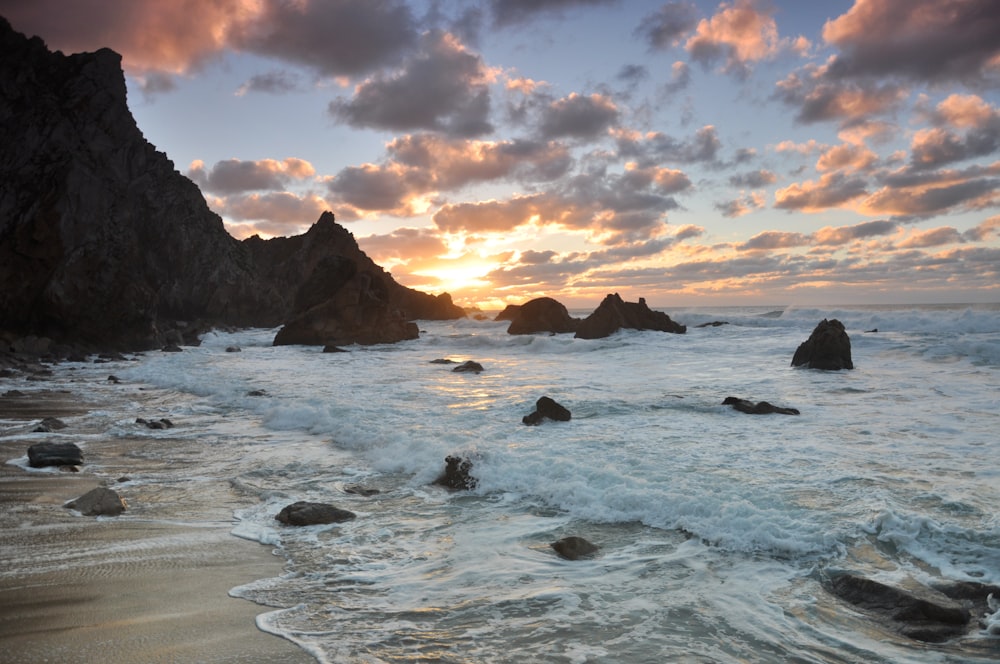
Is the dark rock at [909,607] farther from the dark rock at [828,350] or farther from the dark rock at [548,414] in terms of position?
the dark rock at [828,350]

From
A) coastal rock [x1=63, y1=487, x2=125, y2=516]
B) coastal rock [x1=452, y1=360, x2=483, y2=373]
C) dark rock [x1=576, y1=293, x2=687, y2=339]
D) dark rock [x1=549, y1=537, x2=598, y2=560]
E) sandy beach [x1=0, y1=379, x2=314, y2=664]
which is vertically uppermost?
dark rock [x1=576, y1=293, x2=687, y2=339]

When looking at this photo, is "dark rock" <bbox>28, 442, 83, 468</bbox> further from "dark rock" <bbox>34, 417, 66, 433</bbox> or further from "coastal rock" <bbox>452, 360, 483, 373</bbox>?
"coastal rock" <bbox>452, 360, 483, 373</bbox>

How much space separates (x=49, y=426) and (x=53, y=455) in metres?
3.95

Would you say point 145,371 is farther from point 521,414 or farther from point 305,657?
point 305,657

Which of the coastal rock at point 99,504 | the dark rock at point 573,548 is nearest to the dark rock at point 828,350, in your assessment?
the dark rock at point 573,548

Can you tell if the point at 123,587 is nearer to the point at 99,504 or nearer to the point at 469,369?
the point at 99,504

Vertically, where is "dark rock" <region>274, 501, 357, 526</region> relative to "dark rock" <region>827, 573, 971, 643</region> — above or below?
above

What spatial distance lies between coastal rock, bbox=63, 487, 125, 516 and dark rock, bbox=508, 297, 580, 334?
4438cm

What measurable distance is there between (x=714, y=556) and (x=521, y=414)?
8506 millimetres

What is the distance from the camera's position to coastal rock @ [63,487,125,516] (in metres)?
6.75

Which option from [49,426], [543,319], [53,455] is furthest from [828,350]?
[543,319]

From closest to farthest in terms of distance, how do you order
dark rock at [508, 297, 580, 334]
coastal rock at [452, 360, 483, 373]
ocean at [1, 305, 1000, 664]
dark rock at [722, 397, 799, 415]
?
1. ocean at [1, 305, 1000, 664]
2. dark rock at [722, 397, 799, 415]
3. coastal rock at [452, 360, 483, 373]
4. dark rock at [508, 297, 580, 334]

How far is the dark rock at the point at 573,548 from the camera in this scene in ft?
19.2

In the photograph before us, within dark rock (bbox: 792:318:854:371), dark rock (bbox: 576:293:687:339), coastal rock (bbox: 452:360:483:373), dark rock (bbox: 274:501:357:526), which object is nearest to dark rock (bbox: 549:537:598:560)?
dark rock (bbox: 274:501:357:526)
